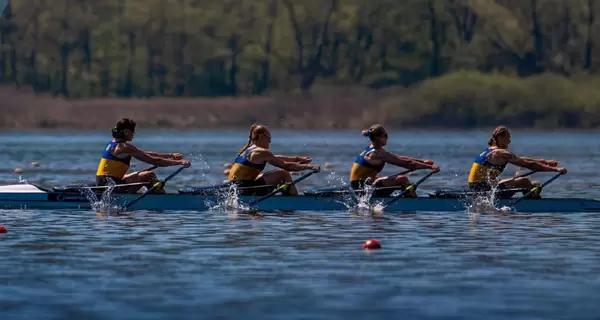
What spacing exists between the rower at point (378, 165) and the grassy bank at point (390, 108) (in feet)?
258

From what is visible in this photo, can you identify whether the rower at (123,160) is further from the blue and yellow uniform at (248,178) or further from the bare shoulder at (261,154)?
the bare shoulder at (261,154)

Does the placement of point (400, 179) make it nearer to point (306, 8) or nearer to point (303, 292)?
point (303, 292)

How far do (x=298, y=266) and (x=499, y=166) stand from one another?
984 cm

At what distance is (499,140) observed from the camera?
95.9 feet

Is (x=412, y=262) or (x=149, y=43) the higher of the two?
(x=149, y=43)

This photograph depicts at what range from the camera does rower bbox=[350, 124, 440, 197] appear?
2916cm

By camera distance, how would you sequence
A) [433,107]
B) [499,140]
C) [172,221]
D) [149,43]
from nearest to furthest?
1. [172,221]
2. [499,140]
3. [433,107]
4. [149,43]

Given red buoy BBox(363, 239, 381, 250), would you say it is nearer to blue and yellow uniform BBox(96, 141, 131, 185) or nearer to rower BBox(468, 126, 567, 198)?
rower BBox(468, 126, 567, 198)

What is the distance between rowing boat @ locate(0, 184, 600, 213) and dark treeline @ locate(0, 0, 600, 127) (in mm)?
82050

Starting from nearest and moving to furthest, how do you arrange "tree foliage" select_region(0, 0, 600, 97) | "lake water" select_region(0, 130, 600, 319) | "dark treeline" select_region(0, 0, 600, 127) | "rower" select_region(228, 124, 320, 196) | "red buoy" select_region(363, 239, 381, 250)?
"lake water" select_region(0, 130, 600, 319) → "red buoy" select_region(363, 239, 381, 250) → "rower" select_region(228, 124, 320, 196) → "dark treeline" select_region(0, 0, 600, 127) → "tree foliage" select_region(0, 0, 600, 97)

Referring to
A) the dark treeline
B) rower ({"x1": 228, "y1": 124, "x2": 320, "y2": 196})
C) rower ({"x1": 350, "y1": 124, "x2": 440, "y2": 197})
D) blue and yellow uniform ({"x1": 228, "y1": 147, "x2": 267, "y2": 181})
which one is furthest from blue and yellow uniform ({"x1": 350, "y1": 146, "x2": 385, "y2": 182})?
the dark treeline

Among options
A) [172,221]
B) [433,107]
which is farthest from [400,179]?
[433,107]

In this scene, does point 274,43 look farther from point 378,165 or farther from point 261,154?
point 261,154

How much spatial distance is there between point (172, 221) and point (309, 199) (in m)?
3.17
